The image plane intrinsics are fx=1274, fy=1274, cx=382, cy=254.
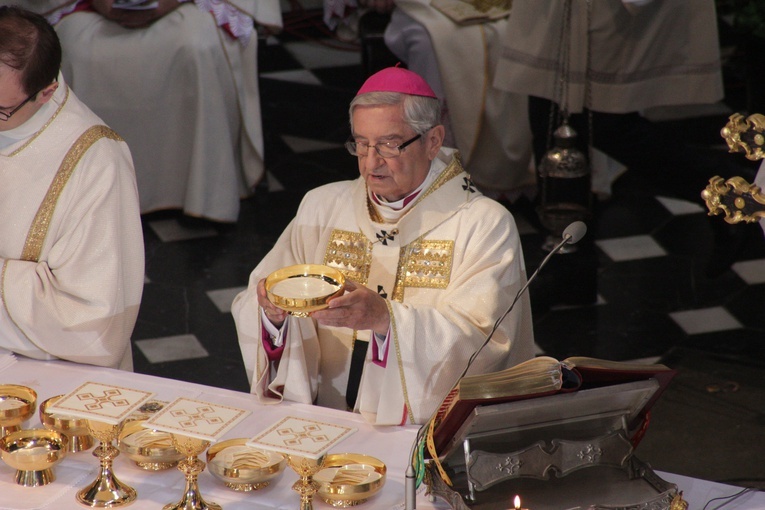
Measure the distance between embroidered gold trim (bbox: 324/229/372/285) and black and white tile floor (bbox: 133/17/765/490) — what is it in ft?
5.02

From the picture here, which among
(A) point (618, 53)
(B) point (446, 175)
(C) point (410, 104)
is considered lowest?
(A) point (618, 53)

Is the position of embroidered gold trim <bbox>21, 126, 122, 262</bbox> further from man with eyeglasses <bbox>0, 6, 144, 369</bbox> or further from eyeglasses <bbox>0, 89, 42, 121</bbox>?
eyeglasses <bbox>0, 89, 42, 121</bbox>

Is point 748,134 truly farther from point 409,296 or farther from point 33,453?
point 33,453

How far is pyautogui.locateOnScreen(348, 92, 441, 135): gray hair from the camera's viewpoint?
3.64 meters

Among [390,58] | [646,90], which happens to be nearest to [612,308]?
[646,90]

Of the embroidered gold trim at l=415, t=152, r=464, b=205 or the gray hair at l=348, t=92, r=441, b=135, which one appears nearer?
the gray hair at l=348, t=92, r=441, b=135

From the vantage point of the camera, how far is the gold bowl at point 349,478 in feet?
9.53

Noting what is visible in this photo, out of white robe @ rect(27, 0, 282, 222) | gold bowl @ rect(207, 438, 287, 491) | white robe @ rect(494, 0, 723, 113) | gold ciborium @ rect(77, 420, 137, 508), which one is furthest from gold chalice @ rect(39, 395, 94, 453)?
white robe @ rect(27, 0, 282, 222)

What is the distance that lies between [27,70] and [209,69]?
3.28 metres

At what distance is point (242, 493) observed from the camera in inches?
118

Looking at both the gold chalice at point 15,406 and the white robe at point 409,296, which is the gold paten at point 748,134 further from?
the gold chalice at point 15,406

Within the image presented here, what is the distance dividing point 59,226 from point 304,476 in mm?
1361

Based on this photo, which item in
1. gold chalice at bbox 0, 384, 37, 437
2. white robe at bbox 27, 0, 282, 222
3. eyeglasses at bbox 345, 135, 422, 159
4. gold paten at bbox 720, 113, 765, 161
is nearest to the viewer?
gold paten at bbox 720, 113, 765, 161

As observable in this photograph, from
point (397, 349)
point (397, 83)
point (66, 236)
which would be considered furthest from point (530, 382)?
point (66, 236)
